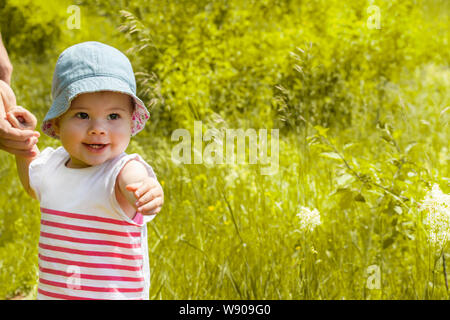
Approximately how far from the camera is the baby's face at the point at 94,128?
163cm

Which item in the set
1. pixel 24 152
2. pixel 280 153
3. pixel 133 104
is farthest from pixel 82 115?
pixel 280 153

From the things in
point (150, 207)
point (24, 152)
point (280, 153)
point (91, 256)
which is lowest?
point (91, 256)

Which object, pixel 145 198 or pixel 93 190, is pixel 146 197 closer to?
pixel 145 198

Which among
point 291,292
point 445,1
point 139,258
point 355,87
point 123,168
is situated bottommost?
point 291,292

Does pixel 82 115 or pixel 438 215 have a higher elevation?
pixel 82 115

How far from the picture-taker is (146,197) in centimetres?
147

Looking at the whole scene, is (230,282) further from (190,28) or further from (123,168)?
(190,28)

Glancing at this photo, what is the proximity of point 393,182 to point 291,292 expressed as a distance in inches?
28.6

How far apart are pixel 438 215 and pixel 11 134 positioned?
147 cm

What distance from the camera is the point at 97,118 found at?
164cm

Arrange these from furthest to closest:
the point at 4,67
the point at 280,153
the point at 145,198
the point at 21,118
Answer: the point at 280,153 < the point at 4,67 < the point at 21,118 < the point at 145,198

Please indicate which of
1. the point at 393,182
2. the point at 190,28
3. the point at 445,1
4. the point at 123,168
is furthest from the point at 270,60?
the point at 445,1

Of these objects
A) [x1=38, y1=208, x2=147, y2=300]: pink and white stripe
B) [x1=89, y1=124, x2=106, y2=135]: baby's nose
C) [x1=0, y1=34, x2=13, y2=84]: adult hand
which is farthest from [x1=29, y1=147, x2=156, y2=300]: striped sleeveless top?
[x1=0, y1=34, x2=13, y2=84]: adult hand

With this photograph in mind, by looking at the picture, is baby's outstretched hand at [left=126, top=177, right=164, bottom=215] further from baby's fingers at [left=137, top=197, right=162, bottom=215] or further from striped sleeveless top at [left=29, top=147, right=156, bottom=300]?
striped sleeveless top at [left=29, top=147, right=156, bottom=300]
